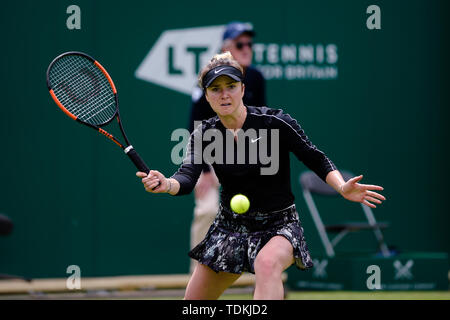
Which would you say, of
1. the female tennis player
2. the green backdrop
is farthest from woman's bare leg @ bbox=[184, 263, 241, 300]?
the green backdrop

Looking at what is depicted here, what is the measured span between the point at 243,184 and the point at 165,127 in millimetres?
3506

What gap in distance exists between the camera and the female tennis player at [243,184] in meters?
3.72

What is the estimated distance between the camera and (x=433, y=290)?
6664 millimetres

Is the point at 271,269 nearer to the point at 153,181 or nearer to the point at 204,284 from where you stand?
the point at 204,284

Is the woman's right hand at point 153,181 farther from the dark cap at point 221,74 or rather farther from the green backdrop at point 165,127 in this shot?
the green backdrop at point 165,127

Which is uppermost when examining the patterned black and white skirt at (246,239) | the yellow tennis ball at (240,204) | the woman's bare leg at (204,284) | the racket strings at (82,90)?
the racket strings at (82,90)

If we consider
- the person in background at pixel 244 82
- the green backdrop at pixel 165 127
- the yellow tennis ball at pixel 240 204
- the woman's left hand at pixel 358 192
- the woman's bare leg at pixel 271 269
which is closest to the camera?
the woman's bare leg at pixel 271 269

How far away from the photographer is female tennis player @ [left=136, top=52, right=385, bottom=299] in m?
3.72

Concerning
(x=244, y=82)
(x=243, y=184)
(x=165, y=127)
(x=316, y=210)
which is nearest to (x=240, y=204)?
(x=243, y=184)

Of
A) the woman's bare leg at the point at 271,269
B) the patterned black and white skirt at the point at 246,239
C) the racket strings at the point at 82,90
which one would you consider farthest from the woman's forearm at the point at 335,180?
the racket strings at the point at 82,90

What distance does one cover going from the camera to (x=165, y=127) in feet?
23.9
